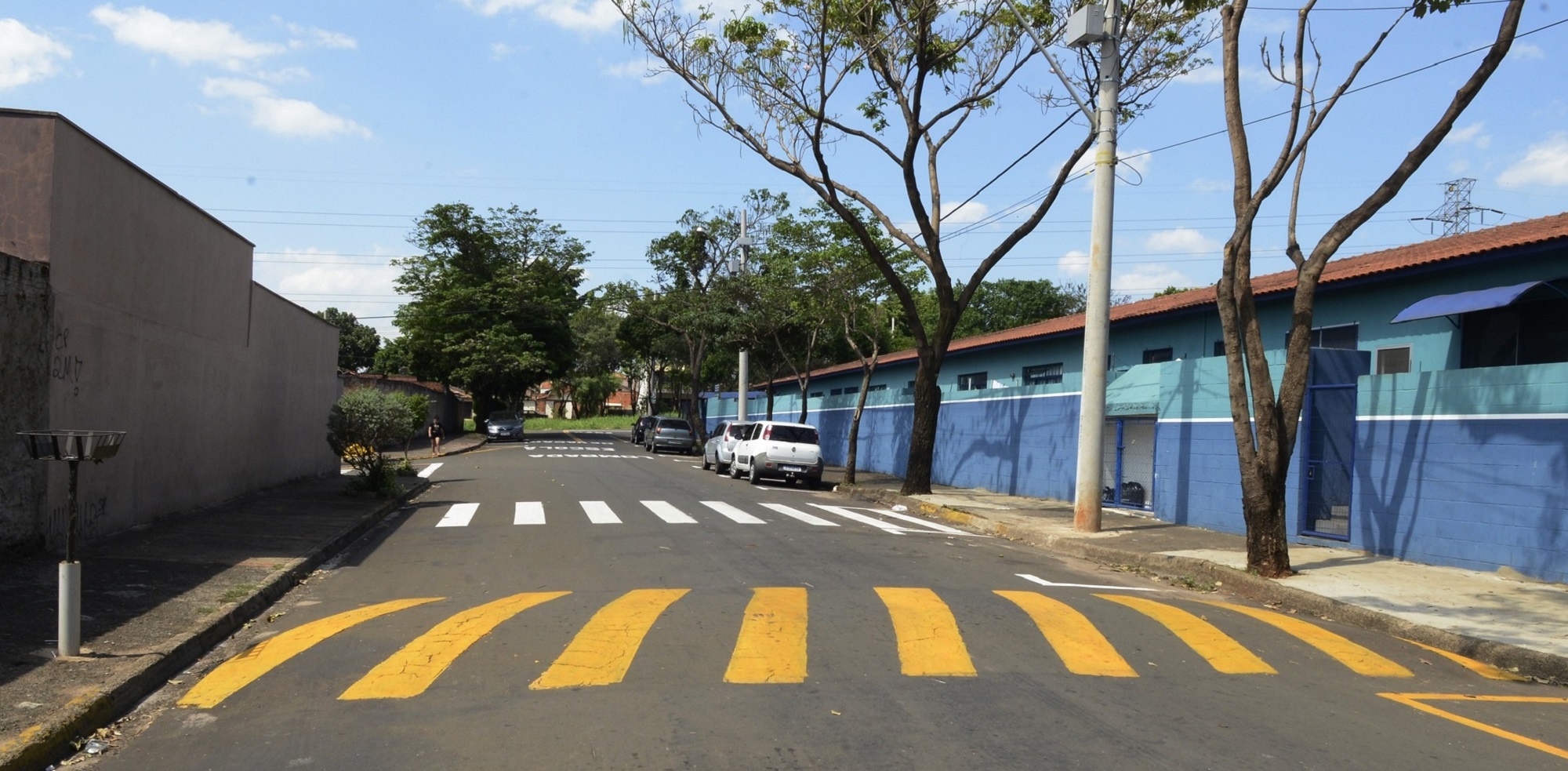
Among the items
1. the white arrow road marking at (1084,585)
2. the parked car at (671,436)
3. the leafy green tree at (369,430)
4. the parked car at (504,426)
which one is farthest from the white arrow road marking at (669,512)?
the parked car at (504,426)

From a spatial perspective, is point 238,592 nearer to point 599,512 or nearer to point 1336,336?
point 599,512

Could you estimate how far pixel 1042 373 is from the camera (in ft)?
93.8

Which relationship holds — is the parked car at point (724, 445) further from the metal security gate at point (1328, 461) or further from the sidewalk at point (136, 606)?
the metal security gate at point (1328, 461)

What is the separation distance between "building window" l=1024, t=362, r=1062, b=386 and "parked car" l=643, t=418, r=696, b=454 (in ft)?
66.9

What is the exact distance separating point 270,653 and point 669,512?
10029 millimetres

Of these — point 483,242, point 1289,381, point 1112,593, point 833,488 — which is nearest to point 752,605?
point 1112,593

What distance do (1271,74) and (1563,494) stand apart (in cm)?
537

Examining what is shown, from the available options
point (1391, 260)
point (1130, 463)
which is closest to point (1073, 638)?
point (1130, 463)

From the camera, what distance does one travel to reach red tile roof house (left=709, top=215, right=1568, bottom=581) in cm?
1193

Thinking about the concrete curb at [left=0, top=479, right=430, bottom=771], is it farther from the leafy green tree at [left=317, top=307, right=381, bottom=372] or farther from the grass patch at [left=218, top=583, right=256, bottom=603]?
the leafy green tree at [left=317, top=307, right=381, bottom=372]

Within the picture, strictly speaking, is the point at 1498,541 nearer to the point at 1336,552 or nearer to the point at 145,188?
the point at 1336,552

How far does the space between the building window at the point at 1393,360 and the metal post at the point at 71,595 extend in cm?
1740

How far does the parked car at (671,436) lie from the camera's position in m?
46.2

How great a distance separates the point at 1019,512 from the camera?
19.5 m
